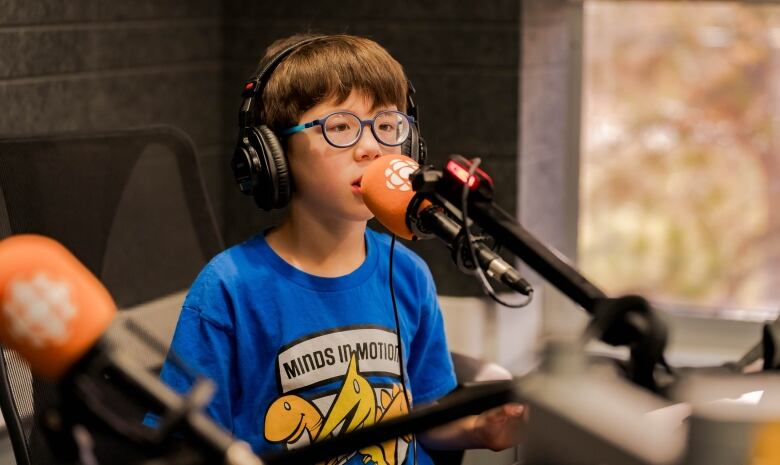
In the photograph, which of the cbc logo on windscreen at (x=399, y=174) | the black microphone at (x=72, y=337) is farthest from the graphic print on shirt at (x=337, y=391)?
the black microphone at (x=72, y=337)

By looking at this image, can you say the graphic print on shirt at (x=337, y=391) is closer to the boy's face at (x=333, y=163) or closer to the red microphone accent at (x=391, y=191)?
the boy's face at (x=333, y=163)

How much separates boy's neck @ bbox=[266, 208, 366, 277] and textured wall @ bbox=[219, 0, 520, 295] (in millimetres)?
1166

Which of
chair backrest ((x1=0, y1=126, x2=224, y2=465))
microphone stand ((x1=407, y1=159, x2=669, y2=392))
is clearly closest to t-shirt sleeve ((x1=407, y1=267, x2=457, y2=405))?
chair backrest ((x1=0, y1=126, x2=224, y2=465))

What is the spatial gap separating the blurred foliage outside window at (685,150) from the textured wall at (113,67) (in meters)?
0.91

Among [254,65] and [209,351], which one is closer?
[209,351]

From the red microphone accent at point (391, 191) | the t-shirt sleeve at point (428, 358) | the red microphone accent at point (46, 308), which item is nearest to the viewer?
the red microphone accent at point (46, 308)

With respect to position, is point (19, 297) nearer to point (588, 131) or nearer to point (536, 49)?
point (536, 49)

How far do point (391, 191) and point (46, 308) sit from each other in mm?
407

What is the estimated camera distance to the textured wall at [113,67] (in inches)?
78.4

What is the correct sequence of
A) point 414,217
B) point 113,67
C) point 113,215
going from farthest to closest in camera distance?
point 113,67 → point 113,215 → point 414,217

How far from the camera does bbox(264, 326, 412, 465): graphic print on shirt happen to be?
124 cm

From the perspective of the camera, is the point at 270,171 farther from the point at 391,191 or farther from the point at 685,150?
the point at 685,150

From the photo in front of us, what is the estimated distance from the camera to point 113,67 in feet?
7.37

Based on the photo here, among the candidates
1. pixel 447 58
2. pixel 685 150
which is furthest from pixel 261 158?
pixel 685 150
